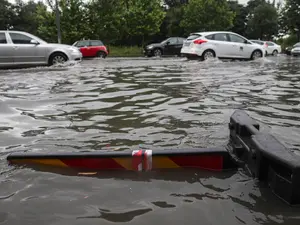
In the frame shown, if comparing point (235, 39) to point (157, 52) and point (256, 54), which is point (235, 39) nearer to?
point (256, 54)

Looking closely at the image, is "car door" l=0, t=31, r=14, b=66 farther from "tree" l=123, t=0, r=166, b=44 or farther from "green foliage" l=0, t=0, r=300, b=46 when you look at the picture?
"tree" l=123, t=0, r=166, b=44

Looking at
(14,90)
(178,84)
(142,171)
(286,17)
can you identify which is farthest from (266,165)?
(286,17)

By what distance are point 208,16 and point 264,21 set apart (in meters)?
9.61

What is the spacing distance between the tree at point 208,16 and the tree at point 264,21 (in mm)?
Answer: 6527

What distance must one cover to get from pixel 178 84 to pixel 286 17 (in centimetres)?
4036

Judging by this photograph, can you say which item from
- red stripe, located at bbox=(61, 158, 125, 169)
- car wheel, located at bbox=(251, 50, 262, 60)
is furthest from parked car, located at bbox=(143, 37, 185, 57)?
red stripe, located at bbox=(61, 158, 125, 169)

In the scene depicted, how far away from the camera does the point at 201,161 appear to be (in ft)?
7.91

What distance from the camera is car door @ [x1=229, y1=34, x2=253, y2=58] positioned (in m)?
14.3

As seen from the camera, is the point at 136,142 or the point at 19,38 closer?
the point at 136,142

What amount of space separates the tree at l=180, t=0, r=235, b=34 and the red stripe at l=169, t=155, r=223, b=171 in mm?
36362

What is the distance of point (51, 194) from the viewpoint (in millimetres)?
2115

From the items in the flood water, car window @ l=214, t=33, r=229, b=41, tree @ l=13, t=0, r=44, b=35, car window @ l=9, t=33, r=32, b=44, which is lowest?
the flood water

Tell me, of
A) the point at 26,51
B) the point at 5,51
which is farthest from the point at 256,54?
the point at 5,51

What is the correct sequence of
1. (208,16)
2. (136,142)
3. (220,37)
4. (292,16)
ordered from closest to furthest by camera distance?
(136,142), (220,37), (208,16), (292,16)
